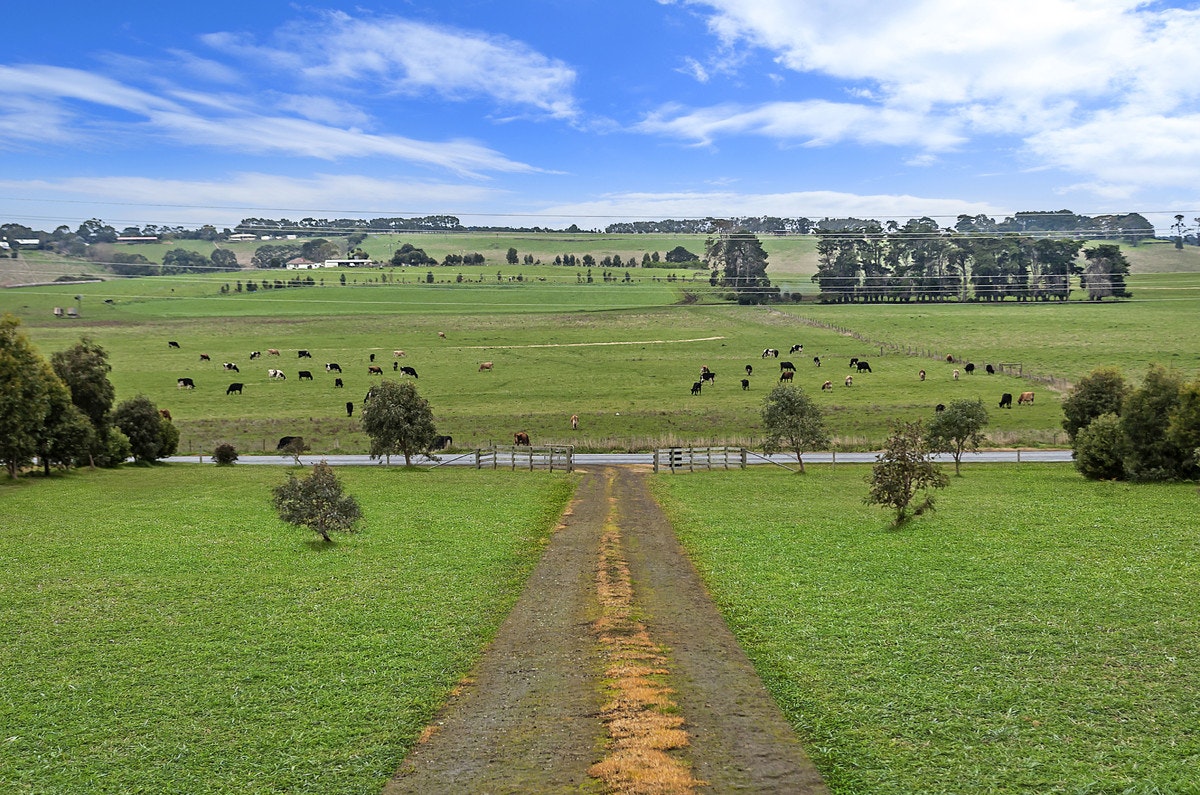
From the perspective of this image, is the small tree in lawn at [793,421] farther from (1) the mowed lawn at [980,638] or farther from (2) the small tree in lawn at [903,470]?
(2) the small tree in lawn at [903,470]

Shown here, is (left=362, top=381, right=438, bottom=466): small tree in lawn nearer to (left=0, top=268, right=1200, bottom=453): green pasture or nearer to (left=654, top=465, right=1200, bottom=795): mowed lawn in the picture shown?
(left=0, top=268, right=1200, bottom=453): green pasture

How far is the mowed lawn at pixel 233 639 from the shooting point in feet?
45.9

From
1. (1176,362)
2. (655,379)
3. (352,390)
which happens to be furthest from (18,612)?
(1176,362)

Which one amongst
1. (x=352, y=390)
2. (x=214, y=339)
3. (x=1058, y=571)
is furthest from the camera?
(x=214, y=339)

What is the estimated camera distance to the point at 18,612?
22.6m

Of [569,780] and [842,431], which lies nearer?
[569,780]

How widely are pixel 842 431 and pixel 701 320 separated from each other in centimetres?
9383

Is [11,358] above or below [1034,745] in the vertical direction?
above

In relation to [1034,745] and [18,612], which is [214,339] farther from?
[1034,745]

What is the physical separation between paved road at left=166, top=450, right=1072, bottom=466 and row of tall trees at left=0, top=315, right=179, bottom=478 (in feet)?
12.9

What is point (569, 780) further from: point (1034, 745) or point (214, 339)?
point (214, 339)

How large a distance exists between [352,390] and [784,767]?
285 feet

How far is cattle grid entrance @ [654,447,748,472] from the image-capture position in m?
60.1

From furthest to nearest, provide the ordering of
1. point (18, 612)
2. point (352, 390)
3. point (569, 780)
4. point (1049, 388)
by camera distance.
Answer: point (352, 390)
point (1049, 388)
point (18, 612)
point (569, 780)
